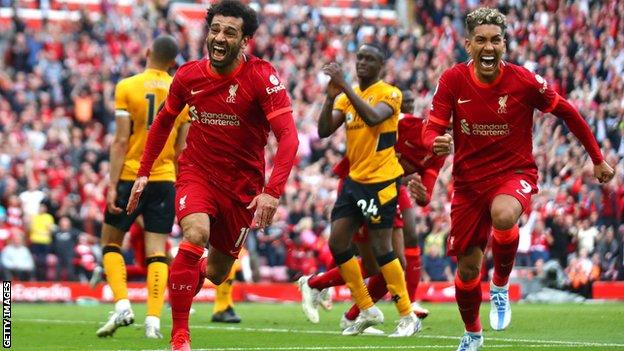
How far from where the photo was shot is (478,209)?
35.2 feet

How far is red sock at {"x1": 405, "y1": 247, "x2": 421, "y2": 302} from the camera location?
15.0 meters

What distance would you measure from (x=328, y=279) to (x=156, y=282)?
2293 mm

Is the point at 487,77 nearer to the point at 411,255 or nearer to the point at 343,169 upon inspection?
the point at 343,169

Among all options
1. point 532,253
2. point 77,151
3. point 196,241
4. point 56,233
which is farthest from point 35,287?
point 196,241

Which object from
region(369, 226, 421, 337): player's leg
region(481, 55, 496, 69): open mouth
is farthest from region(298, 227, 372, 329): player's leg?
region(481, 55, 496, 69): open mouth

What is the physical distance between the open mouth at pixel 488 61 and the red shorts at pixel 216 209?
207 cm

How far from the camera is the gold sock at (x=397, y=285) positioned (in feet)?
43.9

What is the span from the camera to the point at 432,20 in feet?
123

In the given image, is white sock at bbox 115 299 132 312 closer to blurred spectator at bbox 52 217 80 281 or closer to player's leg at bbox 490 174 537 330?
player's leg at bbox 490 174 537 330

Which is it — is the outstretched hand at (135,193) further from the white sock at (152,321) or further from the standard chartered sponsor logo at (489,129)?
the white sock at (152,321)

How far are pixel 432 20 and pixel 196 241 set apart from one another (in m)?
27.9

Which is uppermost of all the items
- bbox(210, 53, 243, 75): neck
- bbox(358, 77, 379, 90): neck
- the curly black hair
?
the curly black hair

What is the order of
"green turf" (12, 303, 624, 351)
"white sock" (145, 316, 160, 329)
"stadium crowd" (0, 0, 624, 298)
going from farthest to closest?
1. "stadium crowd" (0, 0, 624, 298)
2. "white sock" (145, 316, 160, 329)
3. "green turf" (12, 303, 624, 351)

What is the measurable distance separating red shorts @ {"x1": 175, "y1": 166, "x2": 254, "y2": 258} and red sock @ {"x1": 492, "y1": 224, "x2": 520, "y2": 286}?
1921 mm
